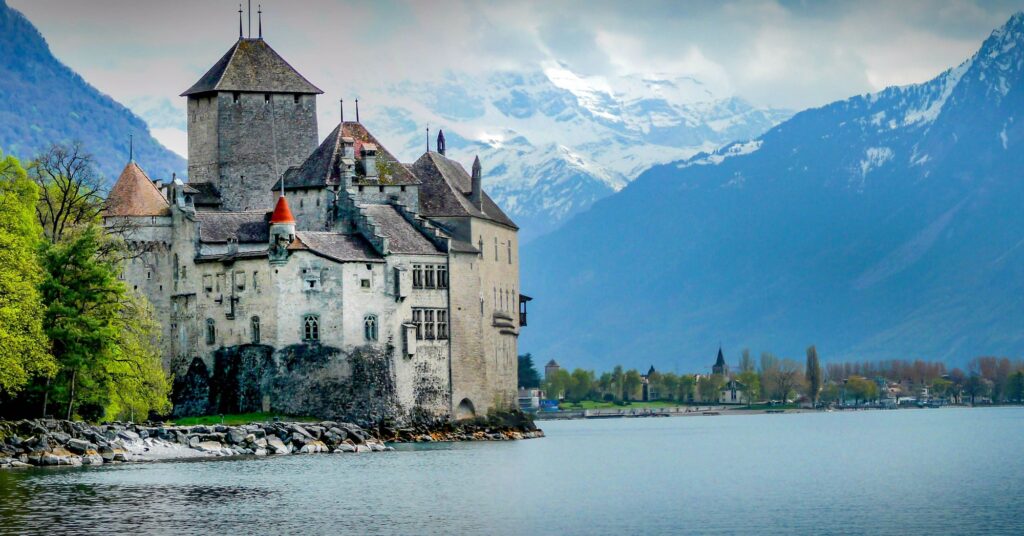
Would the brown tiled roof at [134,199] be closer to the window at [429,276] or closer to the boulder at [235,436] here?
the window at [429,276]

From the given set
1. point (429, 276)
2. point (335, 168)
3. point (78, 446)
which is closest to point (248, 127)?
point (335, 168)

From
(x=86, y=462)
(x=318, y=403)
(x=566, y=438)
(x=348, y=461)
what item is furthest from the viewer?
(x=566, y=438)

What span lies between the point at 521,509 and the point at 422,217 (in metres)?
→ 50.4

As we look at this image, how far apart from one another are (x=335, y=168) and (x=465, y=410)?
56.1 feet

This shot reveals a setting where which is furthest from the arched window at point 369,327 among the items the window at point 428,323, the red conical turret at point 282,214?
the red conical turret at point 282,214

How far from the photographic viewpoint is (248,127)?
12594 cm

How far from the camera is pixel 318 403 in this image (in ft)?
360

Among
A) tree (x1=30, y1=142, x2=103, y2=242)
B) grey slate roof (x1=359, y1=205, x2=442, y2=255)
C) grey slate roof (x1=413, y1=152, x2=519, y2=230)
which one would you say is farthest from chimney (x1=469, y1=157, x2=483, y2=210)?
tree (x1=30, y1=142, x2=103, y2=242)

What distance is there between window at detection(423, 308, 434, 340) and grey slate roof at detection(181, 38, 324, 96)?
20061mm

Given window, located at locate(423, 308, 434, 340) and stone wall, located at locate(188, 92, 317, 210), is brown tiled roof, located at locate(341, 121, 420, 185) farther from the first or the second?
window, located at locate(423, 308, 434, 340)

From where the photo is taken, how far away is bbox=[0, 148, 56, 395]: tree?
276 feet

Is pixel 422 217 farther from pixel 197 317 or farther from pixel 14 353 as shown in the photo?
pixel 14 353

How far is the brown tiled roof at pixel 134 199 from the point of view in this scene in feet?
377

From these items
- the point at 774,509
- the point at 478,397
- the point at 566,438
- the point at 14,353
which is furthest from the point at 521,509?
the point at 566,438
